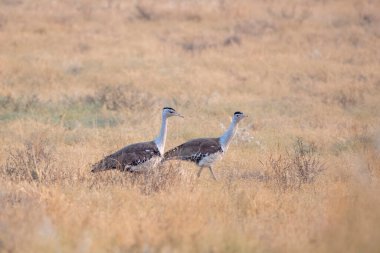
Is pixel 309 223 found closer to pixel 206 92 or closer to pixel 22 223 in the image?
pixel 22 223

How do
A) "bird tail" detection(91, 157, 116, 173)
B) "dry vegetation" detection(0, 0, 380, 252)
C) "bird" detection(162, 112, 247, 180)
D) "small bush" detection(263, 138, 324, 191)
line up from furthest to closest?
"bird" detection(162, 112, 247, 180), "small bush" detection(263, 138, 324, 191), "bird tail" detection(91, 157, 116, 173), "dry vegetation" detection(0, 0, 380, 252)

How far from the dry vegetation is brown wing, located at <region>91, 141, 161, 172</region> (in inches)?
6.1

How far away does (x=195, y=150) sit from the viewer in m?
10.4

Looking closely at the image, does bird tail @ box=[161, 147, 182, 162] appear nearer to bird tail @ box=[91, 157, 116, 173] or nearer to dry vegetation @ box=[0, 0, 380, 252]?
dry vegetation @ box=[0, 0, 380, 252]

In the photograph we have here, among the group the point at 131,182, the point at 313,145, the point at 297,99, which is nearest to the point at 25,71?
the point at 297,99

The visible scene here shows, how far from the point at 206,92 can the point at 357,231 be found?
1242cm

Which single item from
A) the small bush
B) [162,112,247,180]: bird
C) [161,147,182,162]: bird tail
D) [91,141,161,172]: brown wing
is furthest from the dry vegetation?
[161,147,182,162]: bird tail

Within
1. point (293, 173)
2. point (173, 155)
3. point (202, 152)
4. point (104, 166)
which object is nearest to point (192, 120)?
point (173, 155)

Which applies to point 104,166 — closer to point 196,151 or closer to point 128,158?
point 128,158

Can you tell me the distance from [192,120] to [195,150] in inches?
213

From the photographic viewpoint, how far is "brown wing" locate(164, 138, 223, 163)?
1034 centimetres

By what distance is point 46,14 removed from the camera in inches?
1038

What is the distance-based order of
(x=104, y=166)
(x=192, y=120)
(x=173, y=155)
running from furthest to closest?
(x=192, y=120)
(x=173, y=155)
(x=104, y=166)

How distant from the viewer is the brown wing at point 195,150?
33.9 feet
